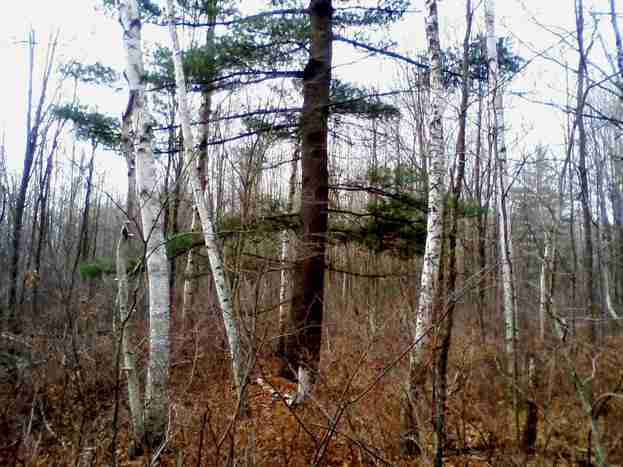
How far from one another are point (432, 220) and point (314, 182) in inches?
93.4

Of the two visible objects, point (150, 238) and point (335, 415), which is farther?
point (150, 238)

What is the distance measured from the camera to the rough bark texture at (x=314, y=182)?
5.98 meters

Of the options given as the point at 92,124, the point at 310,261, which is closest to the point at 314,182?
the point at 310,261

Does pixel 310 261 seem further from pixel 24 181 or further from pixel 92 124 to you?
pixel 24 181

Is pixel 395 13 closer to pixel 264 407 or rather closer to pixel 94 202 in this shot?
pixel 264 407

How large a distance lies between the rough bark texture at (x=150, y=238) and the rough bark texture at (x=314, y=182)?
203 centimetres

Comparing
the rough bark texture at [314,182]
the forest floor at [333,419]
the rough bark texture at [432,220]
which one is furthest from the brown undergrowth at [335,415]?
the rough bark texture at [314,182]

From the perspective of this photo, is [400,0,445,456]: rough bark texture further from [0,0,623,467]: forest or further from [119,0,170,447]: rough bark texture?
[119,0,170,447]: rough bark texture

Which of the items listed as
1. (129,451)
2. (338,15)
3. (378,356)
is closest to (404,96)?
(338,15)

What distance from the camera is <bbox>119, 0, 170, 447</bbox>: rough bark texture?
4.32m

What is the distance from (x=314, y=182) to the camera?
6184 mm

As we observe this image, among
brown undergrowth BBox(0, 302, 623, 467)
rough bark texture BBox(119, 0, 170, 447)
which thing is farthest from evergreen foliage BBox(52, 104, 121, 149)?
brown undergrowth BBox(0, 302, 623, 467)

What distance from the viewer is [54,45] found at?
13711 mm

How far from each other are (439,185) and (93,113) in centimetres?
602
